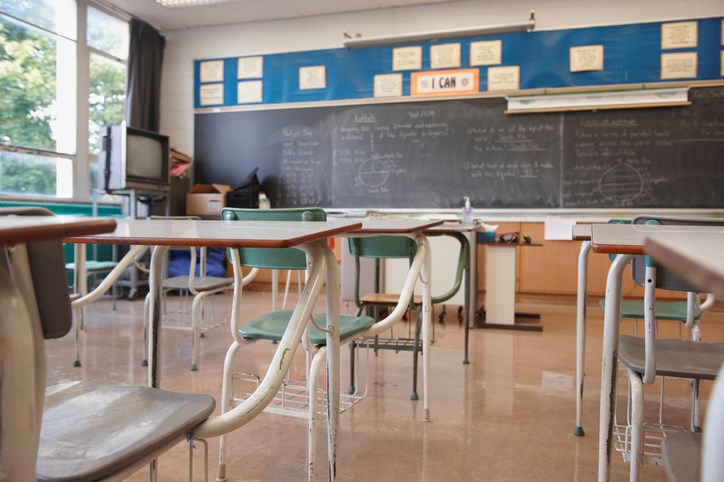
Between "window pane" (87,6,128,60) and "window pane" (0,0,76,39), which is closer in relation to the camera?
"window pane" (0,0,76,39)

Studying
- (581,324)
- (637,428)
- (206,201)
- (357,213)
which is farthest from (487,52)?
(637,428)

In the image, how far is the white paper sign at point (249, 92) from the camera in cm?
597

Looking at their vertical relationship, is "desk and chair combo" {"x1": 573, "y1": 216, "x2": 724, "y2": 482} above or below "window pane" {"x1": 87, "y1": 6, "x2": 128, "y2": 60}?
below

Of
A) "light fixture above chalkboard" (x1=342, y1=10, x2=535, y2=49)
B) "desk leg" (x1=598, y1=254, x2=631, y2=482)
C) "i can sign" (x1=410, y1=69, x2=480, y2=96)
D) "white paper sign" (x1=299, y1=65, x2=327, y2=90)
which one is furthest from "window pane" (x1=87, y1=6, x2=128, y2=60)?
"desk leg" (x1=598, y1=254, x2=631, y2=482)

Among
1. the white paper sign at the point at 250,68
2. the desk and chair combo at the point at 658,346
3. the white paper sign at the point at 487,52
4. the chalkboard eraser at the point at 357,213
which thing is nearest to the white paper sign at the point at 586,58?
the white paper sign at the point at 487,52

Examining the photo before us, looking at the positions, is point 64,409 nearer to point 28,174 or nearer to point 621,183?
point 28,174

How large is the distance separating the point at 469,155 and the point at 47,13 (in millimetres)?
4251

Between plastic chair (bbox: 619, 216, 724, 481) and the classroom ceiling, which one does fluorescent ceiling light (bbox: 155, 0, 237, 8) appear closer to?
the classroom ceiling

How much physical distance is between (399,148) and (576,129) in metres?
1.71

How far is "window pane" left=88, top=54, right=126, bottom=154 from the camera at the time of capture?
18.1ft

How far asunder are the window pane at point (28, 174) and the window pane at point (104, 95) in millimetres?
517

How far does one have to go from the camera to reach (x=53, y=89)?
5145 mm

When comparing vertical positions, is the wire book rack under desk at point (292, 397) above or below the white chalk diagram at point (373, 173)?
below

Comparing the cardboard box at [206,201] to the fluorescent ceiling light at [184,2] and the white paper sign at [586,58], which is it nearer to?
the fluorescent ceiling light at [184,2]
